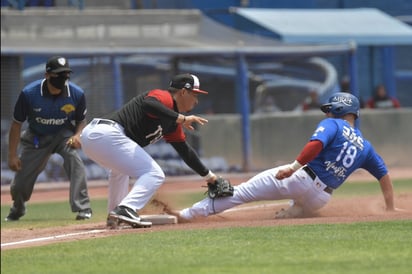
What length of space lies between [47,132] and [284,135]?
37.6ft

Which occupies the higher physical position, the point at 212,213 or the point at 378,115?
the point at 212,213

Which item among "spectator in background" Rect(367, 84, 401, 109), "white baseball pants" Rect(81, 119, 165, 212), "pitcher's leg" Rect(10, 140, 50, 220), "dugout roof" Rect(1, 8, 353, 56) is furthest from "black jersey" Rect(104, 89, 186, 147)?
"spectator in background" Rect(367, 84, 401, 109)

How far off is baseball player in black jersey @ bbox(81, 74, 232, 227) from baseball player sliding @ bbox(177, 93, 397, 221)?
104 cm

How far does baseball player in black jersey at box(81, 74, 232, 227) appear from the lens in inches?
388

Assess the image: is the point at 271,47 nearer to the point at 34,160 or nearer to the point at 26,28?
the point at 26,28

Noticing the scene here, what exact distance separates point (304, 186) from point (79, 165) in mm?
3316

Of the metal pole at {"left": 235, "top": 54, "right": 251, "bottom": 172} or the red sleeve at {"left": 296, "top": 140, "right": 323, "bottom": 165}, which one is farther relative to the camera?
the metal pole at {"left": 235, "top": 54, "right": 251, "bottom": 172}

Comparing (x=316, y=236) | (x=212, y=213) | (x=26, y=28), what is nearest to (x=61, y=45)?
(x=26, y=28)

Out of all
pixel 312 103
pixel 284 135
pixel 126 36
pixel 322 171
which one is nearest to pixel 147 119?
pixel 322 171

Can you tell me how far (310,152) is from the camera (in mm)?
10281

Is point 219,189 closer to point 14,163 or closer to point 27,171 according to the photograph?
point 14,163

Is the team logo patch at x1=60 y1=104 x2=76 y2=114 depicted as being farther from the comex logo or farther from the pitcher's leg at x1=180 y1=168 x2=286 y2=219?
the comex logo

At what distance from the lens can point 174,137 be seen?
411 inches

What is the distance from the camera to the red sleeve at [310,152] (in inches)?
405
